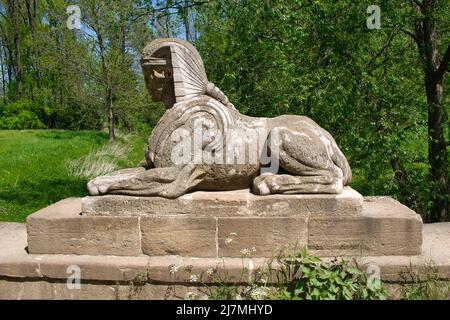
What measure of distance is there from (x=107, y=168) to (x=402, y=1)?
760 cm

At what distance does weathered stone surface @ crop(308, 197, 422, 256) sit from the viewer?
4.01 meters

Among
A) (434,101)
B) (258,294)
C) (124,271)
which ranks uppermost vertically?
(434,101)

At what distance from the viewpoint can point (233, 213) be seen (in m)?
4.07

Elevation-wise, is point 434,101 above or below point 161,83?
below

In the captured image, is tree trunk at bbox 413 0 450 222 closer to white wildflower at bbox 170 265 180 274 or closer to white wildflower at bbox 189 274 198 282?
white wildflower at bbox 189 274 198 282

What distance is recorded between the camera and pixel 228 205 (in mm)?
4074

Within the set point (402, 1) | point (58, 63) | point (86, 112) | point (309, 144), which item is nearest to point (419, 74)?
point (402, 1)

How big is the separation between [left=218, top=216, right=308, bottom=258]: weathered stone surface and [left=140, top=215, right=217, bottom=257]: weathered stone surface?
11 cm

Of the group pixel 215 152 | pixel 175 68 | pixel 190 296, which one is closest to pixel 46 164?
pixel 175 68

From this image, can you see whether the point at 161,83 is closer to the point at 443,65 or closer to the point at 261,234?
the point at 261,234

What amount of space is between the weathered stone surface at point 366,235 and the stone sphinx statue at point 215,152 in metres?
0.32

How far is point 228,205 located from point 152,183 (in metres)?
0.70

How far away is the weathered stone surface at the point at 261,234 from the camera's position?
4023mm

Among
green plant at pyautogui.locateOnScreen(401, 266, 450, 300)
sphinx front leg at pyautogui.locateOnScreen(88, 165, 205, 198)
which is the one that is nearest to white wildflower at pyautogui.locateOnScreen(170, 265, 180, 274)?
sphinx front leg at pyautogui.locateOnScreen(88, 165, 205, 198)
